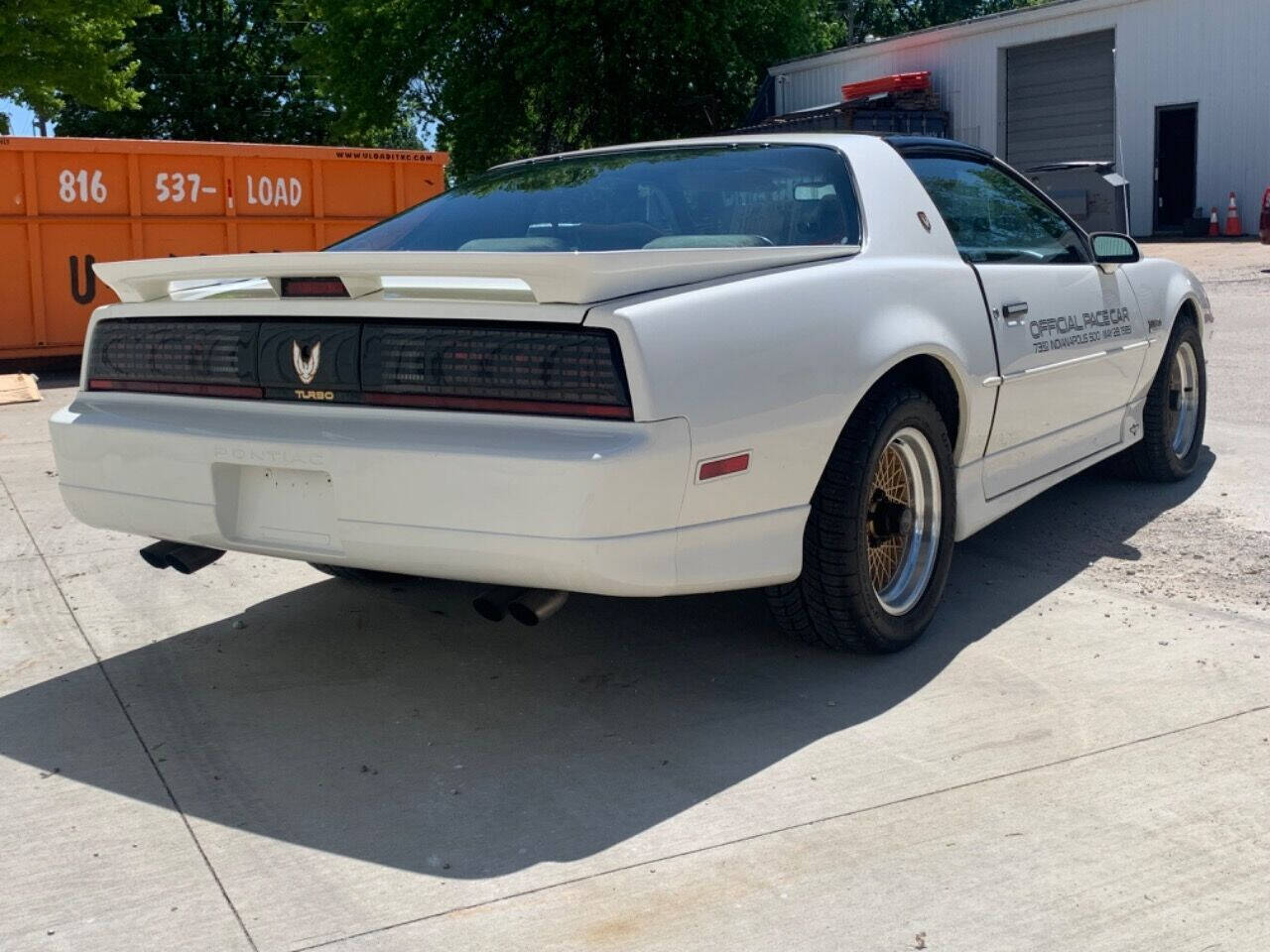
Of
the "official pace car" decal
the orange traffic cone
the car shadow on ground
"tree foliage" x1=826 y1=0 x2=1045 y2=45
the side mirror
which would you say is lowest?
the car shadow on ground

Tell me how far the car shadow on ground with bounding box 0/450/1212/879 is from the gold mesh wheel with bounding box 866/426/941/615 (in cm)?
20

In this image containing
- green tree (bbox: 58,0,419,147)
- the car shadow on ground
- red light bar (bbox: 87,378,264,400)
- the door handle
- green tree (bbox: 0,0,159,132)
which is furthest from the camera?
green tree (bbox: 58,0,419,147)

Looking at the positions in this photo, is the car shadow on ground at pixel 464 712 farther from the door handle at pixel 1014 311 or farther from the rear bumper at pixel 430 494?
the door handle at pixel 1014 311

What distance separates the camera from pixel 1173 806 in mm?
3072

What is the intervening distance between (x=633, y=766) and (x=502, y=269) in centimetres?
118

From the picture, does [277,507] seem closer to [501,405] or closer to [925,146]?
[501,405]

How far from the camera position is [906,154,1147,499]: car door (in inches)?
178

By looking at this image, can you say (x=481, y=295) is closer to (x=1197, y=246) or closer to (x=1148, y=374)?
(x=1148, y=374)

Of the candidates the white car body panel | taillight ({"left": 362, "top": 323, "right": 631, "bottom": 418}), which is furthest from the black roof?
taillight ({"left": 362, "top": 323, "right": 631, "bottom": 418})

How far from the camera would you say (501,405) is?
10.9 ft

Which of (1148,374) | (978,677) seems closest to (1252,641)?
(978,677)

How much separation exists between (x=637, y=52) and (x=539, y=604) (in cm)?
3038

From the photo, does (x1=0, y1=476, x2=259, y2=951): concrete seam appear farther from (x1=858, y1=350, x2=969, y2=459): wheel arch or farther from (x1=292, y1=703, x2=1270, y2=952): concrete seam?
(x1=858, y1=350, x2=969, y2=459): wheel arch

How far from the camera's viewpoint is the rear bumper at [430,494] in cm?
319
